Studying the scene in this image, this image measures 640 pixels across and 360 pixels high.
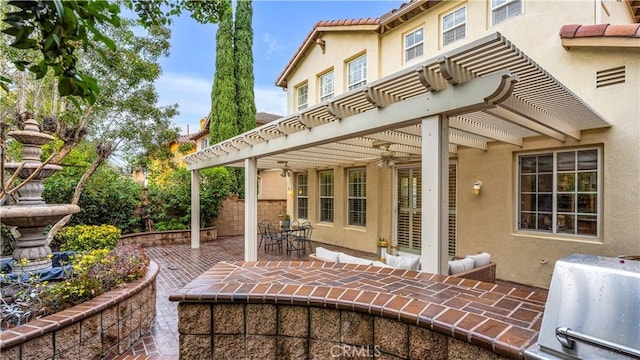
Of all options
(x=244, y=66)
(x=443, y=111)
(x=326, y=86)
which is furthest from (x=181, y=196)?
(x=443, y=111)

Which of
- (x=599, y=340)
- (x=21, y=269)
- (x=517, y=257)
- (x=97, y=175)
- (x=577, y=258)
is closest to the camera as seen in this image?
(x=599, y=340)

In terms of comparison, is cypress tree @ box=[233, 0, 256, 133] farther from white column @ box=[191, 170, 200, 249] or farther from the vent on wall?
the vent on wall

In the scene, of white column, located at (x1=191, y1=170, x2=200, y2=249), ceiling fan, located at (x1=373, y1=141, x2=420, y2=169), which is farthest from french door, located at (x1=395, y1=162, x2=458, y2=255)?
white column, located at (x1=191, y1=170, x2=200, y2=249)

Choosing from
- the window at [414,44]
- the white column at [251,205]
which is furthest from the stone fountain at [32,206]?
the window at [414,44]

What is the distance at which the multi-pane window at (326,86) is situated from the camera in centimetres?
1074

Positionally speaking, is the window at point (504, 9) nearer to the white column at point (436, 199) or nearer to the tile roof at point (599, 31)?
the tile roof at point (599, 31)

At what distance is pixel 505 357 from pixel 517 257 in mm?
6087

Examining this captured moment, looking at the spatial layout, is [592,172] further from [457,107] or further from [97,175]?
[97,175]

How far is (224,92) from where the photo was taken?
17.4m

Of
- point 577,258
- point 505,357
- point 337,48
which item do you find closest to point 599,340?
point 505,357

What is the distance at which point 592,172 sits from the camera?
580 cm

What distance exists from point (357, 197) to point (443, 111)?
7537mm

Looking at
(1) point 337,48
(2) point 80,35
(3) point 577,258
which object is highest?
(1) point 337,48

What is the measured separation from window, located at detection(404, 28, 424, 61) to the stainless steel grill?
308 inches
